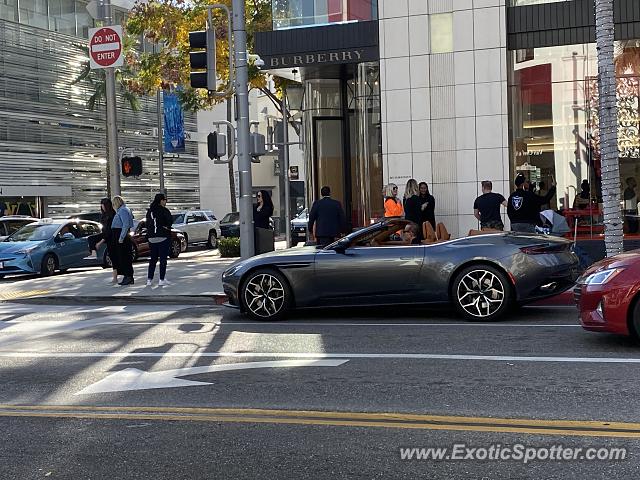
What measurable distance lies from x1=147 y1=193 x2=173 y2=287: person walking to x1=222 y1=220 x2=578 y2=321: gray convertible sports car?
4.95m

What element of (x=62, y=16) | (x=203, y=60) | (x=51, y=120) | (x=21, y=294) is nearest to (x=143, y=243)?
(x=21, y=294)

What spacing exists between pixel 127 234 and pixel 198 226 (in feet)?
61.3

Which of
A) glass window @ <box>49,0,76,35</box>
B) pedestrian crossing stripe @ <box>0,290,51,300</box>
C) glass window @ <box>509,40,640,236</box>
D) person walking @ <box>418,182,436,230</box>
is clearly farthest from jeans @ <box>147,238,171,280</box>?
glass window @ <box>49,0,76,35</box>

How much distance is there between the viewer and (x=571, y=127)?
1798 cm

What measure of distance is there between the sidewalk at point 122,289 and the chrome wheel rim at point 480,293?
16.4 ft

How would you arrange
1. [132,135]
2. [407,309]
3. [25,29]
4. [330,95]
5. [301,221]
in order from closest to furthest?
[407,309]
[330,95]
[301,221]
[25,29]
[132,135]

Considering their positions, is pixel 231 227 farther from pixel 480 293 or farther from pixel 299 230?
pixel 480 293

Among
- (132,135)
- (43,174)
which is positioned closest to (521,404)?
(43,174)

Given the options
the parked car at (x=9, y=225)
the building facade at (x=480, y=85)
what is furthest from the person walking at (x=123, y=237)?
the parked car at (x=9, y=225)

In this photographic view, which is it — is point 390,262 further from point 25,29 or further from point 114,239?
point 25,29

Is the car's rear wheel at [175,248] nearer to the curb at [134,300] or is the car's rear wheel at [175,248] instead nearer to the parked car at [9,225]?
the parked car at [9,225]

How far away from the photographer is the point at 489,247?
37.0 ft

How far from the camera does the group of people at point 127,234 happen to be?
1698cm

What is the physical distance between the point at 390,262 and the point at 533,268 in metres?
1.73
